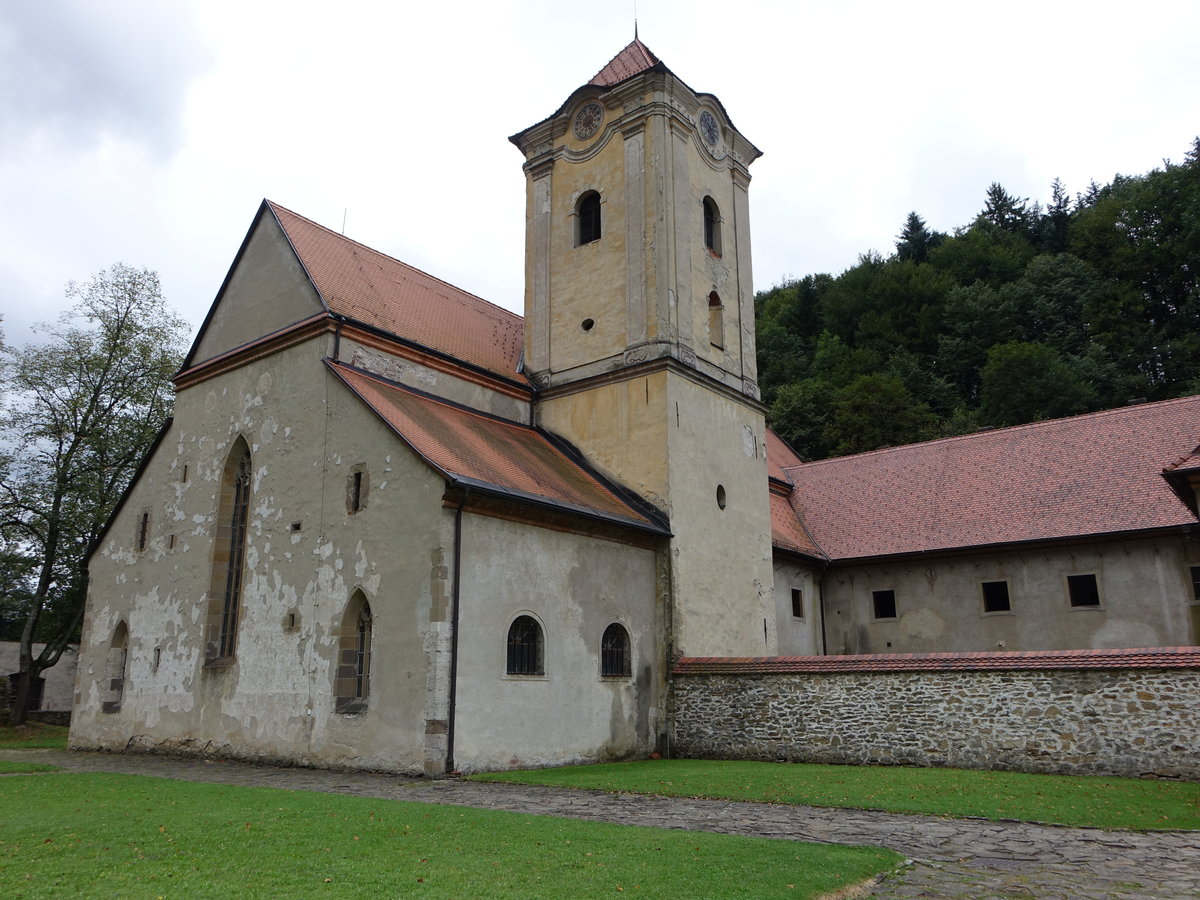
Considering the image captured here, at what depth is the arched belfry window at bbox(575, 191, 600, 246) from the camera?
23.2m

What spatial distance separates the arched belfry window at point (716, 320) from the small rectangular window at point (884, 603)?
8136 millimetres

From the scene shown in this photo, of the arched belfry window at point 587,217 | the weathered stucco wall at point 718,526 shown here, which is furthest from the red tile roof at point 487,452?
the arched belfry window at point 587,217

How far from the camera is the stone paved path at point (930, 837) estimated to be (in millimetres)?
6988

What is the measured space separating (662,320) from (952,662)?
958 centimetres

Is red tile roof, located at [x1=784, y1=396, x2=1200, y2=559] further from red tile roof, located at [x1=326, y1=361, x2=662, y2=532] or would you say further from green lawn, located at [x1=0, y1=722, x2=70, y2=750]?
green lawn, located at [x1=0, y1=722, x2=70, y2=750]

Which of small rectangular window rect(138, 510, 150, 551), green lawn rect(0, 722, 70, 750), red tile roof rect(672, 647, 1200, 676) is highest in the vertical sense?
small rectangular window rect(138, 510, 150, 551)

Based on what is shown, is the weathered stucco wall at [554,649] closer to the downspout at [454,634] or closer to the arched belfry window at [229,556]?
the downspout at [454,634]

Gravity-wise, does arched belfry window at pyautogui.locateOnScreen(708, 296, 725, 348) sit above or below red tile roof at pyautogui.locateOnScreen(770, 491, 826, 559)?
above

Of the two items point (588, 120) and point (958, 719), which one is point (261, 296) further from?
point (958, 719)

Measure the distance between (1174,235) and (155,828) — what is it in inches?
2165

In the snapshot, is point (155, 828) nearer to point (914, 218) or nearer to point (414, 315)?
point (414, 315)

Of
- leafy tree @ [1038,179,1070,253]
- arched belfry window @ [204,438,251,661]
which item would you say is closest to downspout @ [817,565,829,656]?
arched belfry window @ [204,438,251,661]

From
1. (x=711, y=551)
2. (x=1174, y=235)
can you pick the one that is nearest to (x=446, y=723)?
(x=711, y=551)

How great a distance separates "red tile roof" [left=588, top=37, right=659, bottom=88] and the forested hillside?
2415 centimetres
